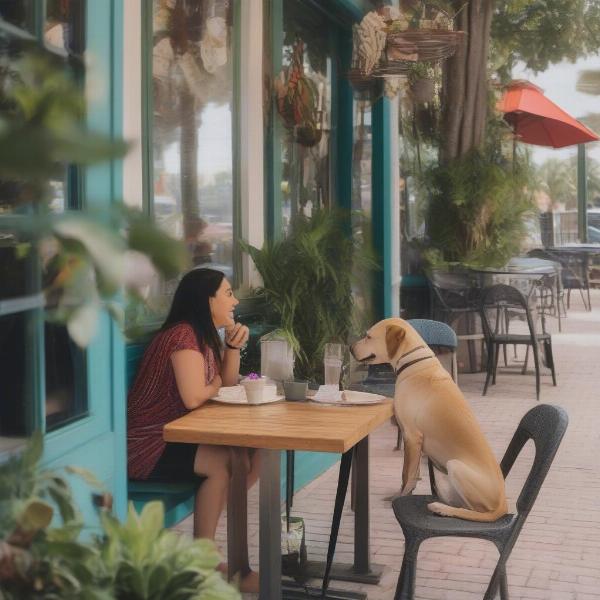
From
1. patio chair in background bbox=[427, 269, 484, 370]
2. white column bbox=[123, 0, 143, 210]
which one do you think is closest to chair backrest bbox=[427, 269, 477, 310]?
patio chair in background bbox=[427, 269, 484, 370]

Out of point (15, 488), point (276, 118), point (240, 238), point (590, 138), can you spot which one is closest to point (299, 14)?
point (276, 118)

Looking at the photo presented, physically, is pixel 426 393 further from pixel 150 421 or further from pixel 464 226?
pixel 464 226

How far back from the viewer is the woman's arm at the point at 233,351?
4.17m

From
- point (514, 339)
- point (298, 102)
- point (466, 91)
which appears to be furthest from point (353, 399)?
point (466, 91)

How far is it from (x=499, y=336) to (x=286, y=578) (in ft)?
16.4

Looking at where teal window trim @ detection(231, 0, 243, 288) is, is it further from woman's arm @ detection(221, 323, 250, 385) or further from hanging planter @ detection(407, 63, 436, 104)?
hanging planter @ detection(407, 63, 436, 104)

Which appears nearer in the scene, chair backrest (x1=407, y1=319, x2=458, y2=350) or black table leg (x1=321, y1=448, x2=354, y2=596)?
black table leg (x1=321, y1=448, x2=354, y2=596)

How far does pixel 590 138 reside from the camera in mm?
12711

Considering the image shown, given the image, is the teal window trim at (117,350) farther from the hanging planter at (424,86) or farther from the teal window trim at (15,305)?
the hanging planter at (424,86)

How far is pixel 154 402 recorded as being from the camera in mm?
3945

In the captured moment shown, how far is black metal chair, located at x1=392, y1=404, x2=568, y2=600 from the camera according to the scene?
3111 millimetres

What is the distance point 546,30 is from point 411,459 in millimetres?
8773

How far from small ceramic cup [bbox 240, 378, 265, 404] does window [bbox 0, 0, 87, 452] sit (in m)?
0.87

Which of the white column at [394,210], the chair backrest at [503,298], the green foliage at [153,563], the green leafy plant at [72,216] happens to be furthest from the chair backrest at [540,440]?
the chair backrest at [503,298]
